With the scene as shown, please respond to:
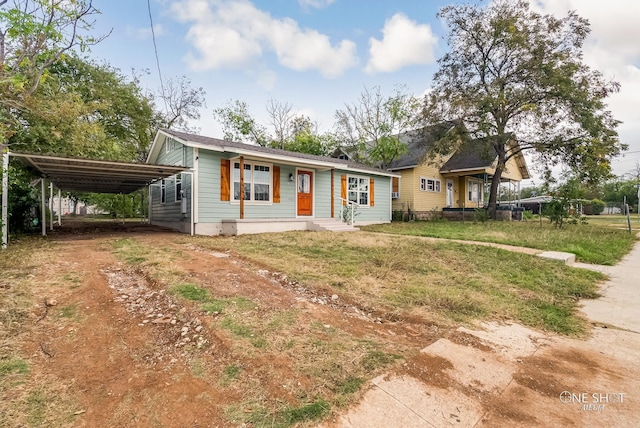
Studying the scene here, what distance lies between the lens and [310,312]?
316cm

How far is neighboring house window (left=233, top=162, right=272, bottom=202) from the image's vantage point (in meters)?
10.2

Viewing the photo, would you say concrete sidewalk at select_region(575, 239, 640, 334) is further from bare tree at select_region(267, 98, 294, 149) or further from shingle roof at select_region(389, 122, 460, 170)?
bare tree at select_region(267, 98, 294, 149)

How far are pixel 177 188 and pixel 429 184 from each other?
1510cm

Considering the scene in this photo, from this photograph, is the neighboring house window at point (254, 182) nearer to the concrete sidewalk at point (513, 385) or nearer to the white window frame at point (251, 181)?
the white window frame at point (251, 181)

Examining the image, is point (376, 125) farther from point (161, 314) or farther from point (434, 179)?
point (161, 314)

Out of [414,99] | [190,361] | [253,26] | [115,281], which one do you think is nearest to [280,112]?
[414,99]

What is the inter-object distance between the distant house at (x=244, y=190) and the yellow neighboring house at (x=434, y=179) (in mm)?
5324

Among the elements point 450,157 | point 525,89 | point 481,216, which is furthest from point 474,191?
point 525,89

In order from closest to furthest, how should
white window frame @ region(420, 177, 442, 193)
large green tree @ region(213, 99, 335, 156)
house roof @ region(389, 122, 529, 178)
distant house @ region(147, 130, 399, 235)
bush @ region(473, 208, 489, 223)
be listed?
distant house @ region(147, 130, 399, 235) → house roof @ region(389, 122, 529, 178) → bush @ region(473, 208, 489, 223) → white window frame @ region(420, 177, 442, 193) → large green tree @ region(213, 99, 335, 156)

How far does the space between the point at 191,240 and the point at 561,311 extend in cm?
781

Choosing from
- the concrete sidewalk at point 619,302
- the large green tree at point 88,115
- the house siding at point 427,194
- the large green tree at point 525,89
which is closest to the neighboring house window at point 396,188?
the house siding at point 427,194

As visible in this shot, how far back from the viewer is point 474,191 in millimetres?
23375

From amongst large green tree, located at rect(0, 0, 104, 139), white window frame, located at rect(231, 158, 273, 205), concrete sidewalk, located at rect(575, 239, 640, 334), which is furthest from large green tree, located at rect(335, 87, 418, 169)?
large green tree, located at rect(0, 0, 104, 139)

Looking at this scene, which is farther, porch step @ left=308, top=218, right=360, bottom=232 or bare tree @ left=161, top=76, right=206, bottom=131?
bare tree @ left=161, top=76, right=206, bottom=131
